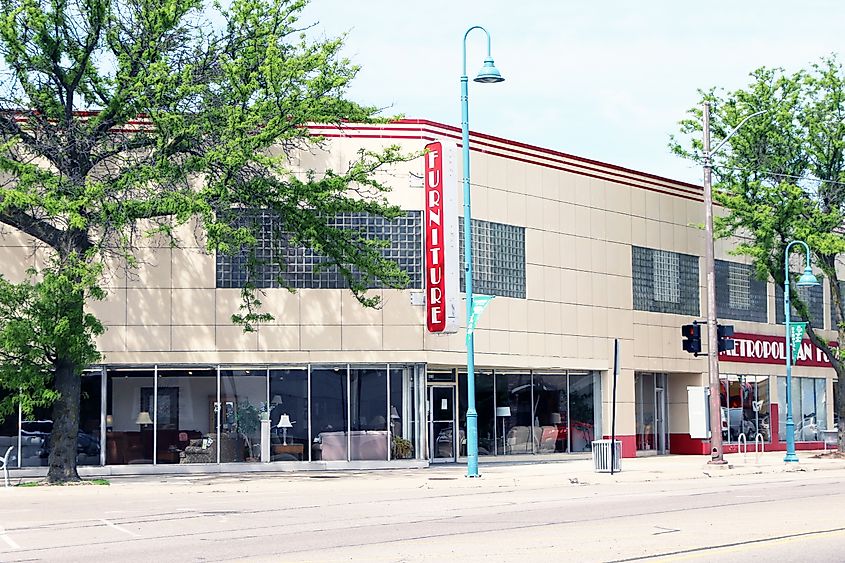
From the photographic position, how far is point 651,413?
45.2 metres

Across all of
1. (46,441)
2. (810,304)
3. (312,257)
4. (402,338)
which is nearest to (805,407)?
(810,304)

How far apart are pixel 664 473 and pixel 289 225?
472 inches

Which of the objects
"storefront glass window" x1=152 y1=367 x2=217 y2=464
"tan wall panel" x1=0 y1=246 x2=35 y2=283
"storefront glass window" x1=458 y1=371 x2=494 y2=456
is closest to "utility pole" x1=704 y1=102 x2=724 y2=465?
"storefront glass window" x1=458 y1=371 x2=494 y2=456

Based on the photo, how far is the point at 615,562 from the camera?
42.8 ft

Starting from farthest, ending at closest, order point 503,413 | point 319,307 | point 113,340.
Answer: point 503,413 < point 319,307 < point 113,340

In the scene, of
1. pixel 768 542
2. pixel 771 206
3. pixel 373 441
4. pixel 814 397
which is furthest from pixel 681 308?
pixel 768 542

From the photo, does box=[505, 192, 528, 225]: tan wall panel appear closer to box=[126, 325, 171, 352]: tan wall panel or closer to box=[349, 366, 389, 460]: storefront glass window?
box=[349, 366, 389, 460]: storefront glass window

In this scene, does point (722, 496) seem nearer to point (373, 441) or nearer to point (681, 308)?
point (373, 441)

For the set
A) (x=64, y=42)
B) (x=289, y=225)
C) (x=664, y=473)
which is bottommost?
(x=664, y=473)

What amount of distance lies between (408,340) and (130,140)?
9.80 metres

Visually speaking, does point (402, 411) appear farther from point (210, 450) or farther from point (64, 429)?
point (64, 429)

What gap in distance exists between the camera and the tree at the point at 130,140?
2805cm

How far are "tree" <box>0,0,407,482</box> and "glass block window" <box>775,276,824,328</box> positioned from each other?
24.2m

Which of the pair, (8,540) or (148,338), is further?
(148,338)
